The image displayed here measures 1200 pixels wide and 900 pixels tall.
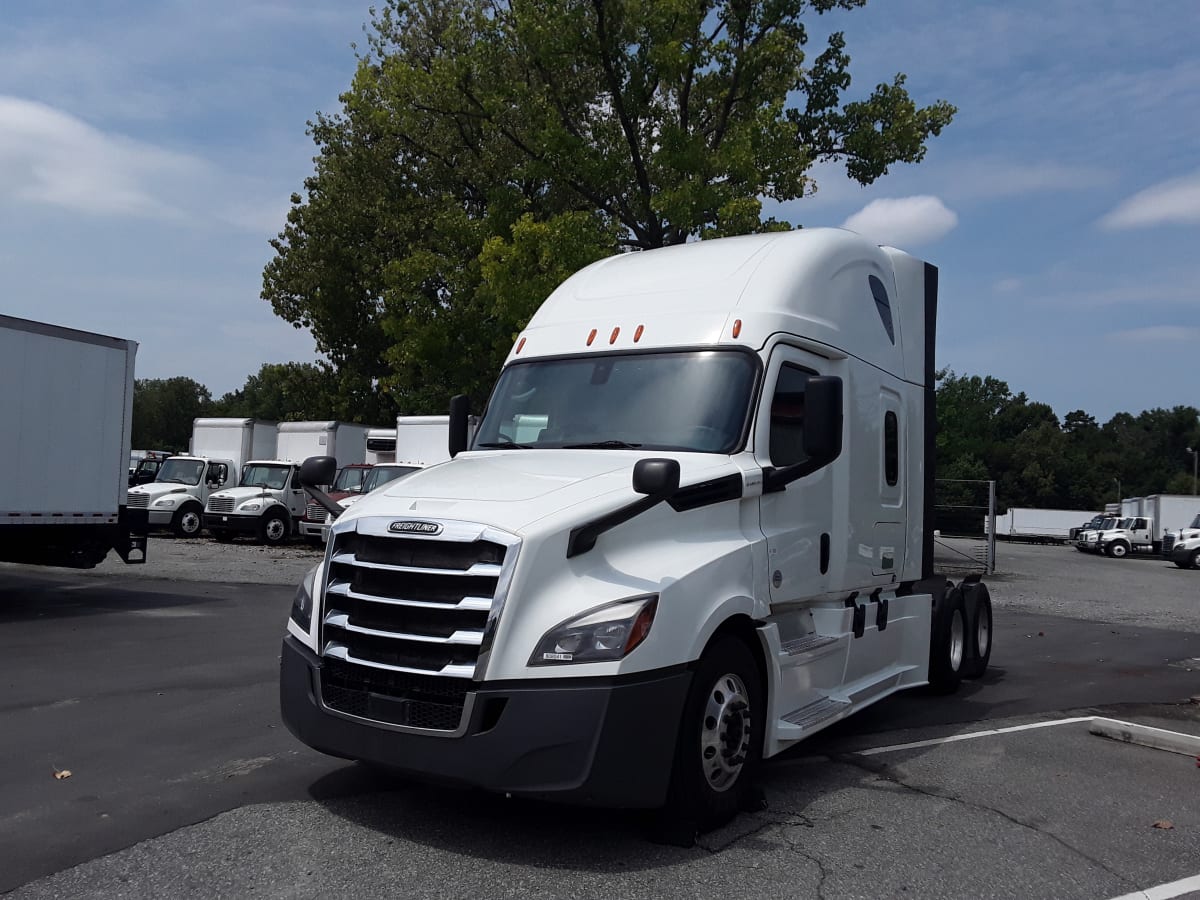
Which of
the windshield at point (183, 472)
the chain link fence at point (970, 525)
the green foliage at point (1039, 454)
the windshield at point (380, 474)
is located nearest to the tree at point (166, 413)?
the green foliage at point (1039, 454)

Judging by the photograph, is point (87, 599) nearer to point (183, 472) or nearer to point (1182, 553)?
point (183, 472)

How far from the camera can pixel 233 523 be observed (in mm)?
26938

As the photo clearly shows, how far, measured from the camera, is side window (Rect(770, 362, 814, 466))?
238 inches

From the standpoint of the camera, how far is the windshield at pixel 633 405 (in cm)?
588

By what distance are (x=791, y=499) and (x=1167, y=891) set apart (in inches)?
102

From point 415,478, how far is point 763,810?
248 cm

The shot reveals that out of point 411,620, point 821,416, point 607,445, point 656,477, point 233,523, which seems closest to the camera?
point 656,477

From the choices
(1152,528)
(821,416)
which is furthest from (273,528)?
(1152,528)

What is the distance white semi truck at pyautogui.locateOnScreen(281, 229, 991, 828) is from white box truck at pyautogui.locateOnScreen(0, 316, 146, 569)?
8.15 metres

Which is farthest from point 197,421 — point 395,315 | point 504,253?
point 504,253

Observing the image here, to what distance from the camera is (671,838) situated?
4883 mm

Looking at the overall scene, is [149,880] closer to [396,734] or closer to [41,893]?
[41,893]

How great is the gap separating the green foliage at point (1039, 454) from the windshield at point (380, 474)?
65.7 meters

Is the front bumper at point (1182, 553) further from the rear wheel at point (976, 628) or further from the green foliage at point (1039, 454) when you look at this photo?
the green foliage at point (1039, 454)
